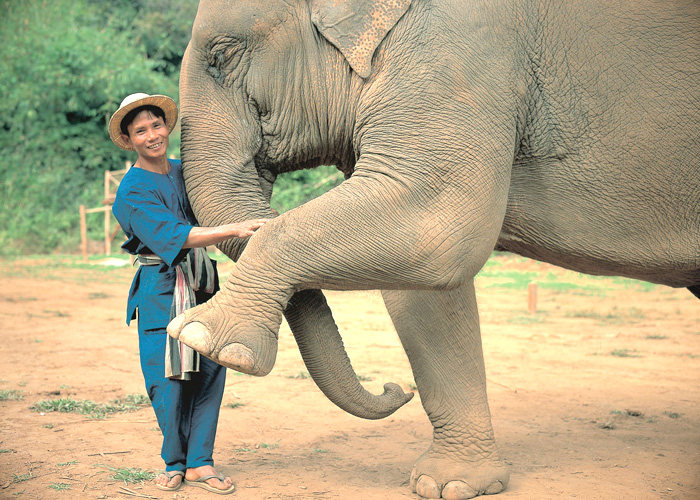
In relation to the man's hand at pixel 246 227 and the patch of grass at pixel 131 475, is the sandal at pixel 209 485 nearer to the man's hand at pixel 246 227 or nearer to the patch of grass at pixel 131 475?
the patch of grass at pixel 131 475

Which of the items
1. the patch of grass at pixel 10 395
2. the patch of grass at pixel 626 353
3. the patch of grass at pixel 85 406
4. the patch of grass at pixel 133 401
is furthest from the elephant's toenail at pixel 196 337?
the patch of grass at pixel 626 353

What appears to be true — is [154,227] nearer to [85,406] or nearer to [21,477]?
[21,477]

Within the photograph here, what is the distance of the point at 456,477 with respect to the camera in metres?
3.33

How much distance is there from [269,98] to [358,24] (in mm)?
432

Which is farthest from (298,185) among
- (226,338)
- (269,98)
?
(226,338)

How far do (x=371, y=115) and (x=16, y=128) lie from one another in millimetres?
15719

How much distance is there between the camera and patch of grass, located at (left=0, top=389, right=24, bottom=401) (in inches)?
183

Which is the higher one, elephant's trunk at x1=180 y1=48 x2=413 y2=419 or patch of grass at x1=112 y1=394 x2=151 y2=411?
elephant's trunk at x1=180 y1=48 x2=413 y2=419

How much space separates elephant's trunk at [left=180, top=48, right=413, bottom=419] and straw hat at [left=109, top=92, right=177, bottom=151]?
0.10 meters

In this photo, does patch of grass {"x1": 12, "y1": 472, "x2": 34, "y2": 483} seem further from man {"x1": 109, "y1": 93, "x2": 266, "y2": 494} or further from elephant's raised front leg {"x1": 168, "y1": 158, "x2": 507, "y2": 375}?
elephant's raised front leg {"x1": 168, "y1": 158, "x2": 507, "y2": 375}

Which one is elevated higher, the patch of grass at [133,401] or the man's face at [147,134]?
the man's face at [147,134]

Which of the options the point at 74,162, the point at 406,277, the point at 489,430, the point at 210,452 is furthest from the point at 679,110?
the point at 74,162

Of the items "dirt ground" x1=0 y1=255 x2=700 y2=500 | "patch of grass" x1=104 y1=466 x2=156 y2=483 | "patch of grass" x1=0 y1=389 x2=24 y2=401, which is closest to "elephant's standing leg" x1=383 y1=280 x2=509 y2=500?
"dirt ground" x1=0 y1=255 x2=700 y2=500

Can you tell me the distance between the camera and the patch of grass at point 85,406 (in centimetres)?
445
